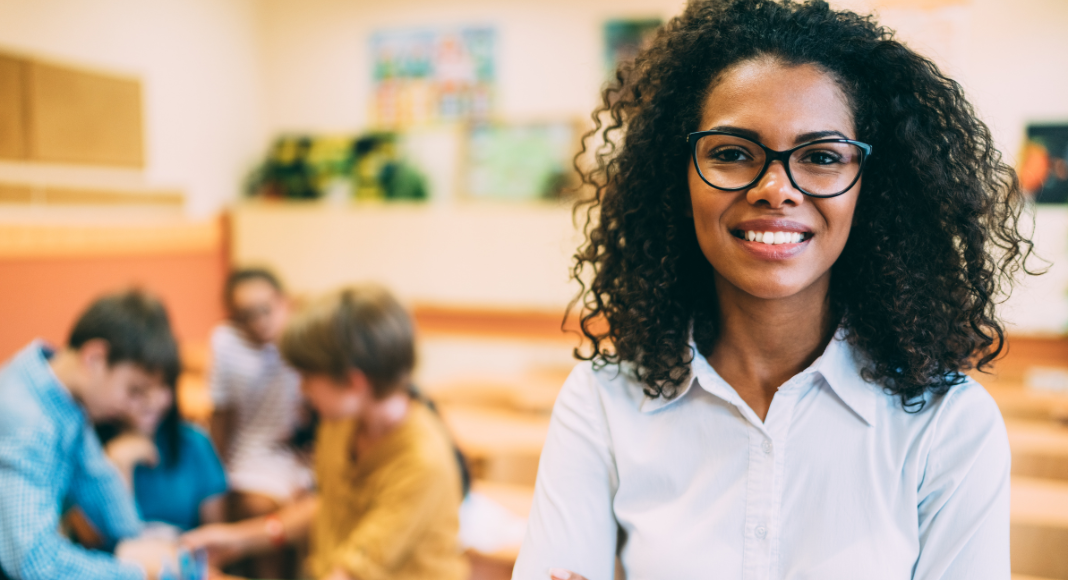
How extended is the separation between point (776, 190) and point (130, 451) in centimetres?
198

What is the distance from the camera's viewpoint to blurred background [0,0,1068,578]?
3.21 metres

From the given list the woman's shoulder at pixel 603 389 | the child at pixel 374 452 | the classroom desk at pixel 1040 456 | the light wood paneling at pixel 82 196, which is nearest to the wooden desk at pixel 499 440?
the child at pixel 374 452

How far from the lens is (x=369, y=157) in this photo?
14.4 feet

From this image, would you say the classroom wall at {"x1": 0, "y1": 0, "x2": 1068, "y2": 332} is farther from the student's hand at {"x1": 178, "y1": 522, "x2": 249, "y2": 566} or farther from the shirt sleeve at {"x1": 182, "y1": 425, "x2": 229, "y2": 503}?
the student's hand at {"x1": 178, "y1": 522, "x2": 249, "y2": 566}

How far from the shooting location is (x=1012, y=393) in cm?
288

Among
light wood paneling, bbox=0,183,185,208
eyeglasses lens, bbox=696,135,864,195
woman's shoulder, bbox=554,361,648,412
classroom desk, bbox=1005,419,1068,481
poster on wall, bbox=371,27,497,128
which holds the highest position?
poster on wall, bbox=371,27,497,128

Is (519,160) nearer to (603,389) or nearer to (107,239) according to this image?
(107,239)

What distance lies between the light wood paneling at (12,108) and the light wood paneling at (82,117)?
1.5 inches

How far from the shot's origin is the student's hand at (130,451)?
79.3 inches

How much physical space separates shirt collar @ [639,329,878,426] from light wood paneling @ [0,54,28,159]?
11.1 ft

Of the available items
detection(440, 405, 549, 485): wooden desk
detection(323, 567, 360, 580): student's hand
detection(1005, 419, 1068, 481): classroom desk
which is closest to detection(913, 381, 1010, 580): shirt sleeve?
detection(323, 567, 360, 580): student's hand

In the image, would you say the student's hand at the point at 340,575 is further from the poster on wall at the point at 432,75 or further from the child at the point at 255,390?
the poster on wall at the point at 432,75

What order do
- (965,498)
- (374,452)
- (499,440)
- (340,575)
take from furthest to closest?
(499,440), (374,452), (340,575), (965,498)

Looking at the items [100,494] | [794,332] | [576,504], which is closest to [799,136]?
[794,332]
